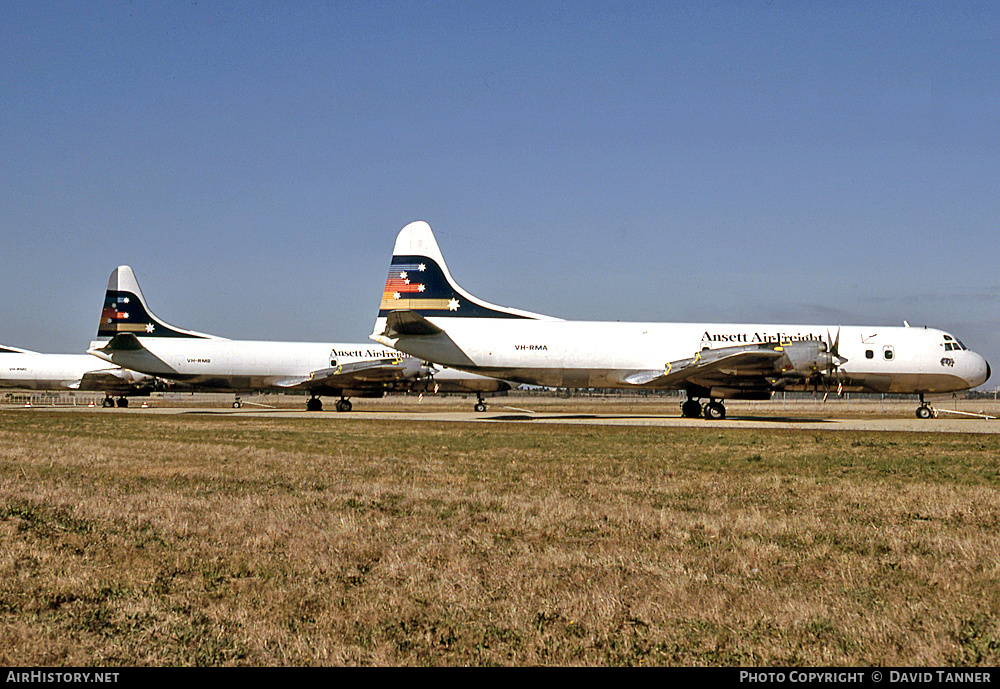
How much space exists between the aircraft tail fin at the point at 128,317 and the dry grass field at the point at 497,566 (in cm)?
4675

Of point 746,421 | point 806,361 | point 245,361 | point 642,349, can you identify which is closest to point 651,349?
point 642,349

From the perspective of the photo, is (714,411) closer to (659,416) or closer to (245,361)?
(659,416)

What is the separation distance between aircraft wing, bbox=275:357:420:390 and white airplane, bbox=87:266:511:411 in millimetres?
71

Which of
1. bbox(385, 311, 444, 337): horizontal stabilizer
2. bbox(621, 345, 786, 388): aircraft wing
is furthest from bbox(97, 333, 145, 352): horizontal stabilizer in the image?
bbox(621, 345, 786, 388): aircraft wing

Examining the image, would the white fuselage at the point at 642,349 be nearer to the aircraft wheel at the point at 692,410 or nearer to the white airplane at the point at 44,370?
the aircraft wheel at the point at 692,410

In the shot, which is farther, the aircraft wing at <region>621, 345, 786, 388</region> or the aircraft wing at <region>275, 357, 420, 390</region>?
the aircraft wing at <region>275, 357, 420, 390</region>

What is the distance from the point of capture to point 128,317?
199 feet

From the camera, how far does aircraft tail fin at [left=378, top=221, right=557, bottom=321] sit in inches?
1682

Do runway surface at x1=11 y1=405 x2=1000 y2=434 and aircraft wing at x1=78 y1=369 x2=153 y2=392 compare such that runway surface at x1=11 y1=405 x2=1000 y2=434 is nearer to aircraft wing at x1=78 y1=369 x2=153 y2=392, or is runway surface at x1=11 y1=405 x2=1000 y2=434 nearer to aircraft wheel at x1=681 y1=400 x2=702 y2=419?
aircraft wheel at x1=681 y1=400 x2=702 y2=419

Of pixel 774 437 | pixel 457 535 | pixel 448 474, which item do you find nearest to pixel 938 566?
pixel 457 535

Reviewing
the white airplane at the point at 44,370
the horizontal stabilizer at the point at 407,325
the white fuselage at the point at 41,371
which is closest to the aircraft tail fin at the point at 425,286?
the horizontal stabilizer at the point at 407,325

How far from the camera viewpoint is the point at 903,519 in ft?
35.2

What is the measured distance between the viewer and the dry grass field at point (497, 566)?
217 inches
